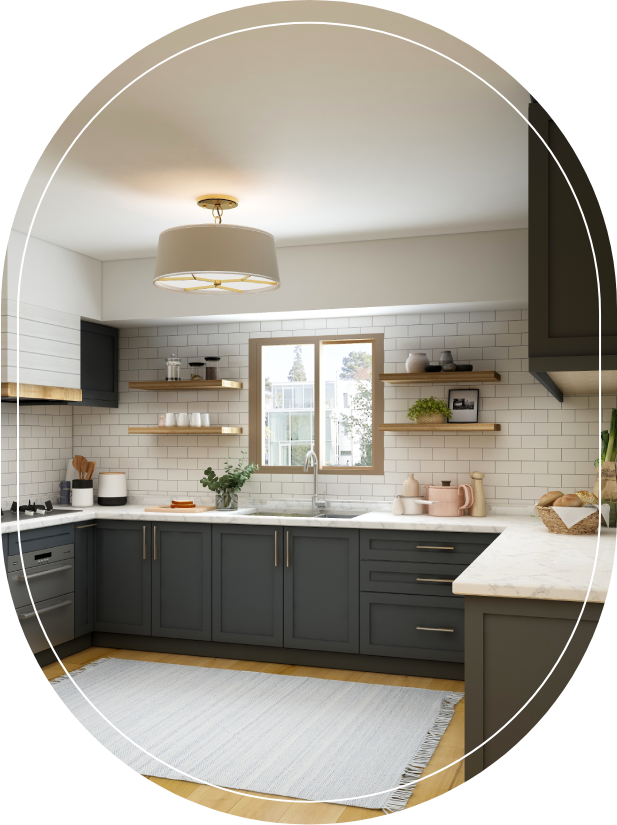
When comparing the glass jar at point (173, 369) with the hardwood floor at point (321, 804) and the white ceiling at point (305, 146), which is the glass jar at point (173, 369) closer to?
the white ceiling at point (305, 146)

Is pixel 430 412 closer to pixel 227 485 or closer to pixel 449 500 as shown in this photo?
pixel 449 500

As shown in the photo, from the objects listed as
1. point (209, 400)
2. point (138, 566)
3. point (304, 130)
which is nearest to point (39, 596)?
point (138, 566)

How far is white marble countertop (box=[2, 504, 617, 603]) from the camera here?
223 centimetres

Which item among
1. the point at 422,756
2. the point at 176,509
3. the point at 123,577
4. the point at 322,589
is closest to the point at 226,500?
the point at 176,509

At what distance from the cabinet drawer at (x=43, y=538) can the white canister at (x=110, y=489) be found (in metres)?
0.66

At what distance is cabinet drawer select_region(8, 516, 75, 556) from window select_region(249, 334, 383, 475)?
1.38 metres

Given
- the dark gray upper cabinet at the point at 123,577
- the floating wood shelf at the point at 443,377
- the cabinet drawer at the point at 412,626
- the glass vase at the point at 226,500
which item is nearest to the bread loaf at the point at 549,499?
the cabinet drawer at the point at 412,626

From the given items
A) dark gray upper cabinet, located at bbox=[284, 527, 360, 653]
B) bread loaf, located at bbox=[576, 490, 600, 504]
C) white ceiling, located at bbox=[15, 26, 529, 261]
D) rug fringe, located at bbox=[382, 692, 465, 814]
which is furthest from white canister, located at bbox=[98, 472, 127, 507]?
bread loaf, located at bbox=[576, 490, 600, 504]

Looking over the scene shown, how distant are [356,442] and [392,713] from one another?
6.43 ft

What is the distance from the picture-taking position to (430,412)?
15.7 ft

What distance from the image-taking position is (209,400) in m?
5.50

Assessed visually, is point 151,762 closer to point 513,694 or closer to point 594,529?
point 513,694

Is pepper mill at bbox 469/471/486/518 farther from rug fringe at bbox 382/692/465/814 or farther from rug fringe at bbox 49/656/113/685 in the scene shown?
rug fringe at bbox 49/656/113/685

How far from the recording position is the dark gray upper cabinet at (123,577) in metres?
4.90
